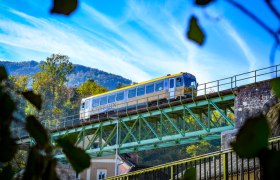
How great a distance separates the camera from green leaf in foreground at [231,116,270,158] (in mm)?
849

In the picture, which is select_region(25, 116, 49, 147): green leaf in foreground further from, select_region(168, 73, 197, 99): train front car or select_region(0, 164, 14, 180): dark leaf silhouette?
select_region(168, 73, 197, 99): train front car

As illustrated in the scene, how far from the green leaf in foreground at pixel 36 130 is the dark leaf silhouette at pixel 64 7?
0.22 m

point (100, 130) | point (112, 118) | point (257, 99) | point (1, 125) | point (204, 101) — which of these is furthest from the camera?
Result: point (100, 130)

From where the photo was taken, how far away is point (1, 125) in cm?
100

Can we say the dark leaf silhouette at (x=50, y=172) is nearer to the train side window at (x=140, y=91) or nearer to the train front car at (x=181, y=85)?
the train front car at (x=181, y=85)

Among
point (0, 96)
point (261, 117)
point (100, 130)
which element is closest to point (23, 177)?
point (0, 96)

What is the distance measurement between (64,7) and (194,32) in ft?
0.86

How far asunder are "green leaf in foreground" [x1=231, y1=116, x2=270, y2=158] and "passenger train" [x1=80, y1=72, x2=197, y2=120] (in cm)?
3518

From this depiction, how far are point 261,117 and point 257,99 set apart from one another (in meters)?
27.2

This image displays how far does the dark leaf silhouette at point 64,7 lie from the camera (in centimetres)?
98

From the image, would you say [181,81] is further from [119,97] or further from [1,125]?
[1,125]

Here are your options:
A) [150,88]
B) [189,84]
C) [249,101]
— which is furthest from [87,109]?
[249,101]

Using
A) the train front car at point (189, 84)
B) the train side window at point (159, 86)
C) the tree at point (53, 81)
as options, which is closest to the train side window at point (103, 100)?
the train side window at point (159, 86)

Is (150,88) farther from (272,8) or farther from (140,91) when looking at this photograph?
(272,8)
